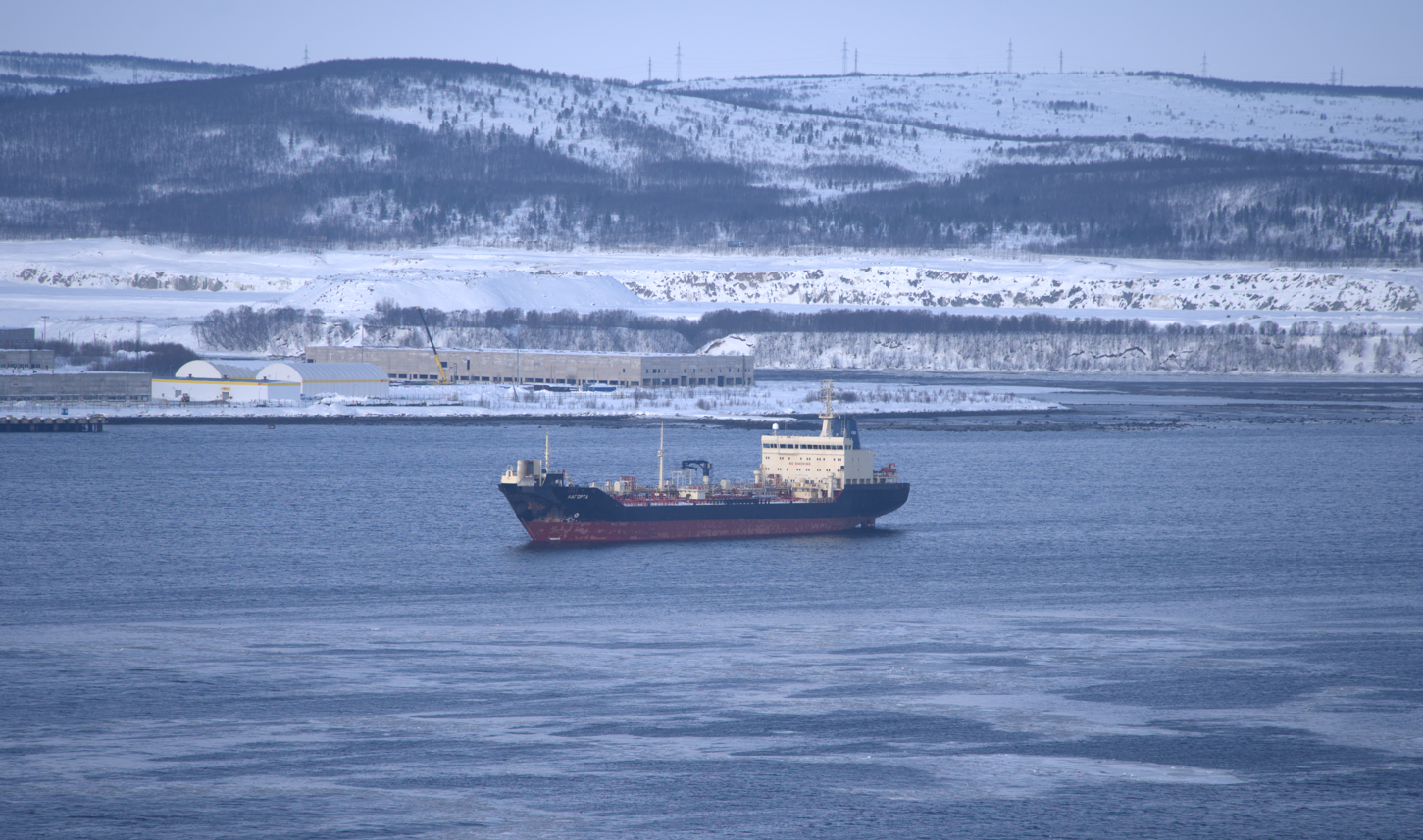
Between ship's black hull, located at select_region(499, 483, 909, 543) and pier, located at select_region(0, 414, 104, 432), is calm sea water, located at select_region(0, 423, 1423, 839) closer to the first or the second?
ship's black hull, located at select_region(499, 483, 909, 543)

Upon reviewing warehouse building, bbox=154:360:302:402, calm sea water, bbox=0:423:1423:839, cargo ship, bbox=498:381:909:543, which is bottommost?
calm sea water, bbox=0:423:1423:839

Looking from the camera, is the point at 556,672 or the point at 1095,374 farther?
the point at 1095,374

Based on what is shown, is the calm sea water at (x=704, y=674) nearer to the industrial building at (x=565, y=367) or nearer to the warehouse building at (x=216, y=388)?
the warehouse building at (x=216, y=388)

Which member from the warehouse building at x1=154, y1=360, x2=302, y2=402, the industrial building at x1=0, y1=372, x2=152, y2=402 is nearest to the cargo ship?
the warehouse building at x1=154, y1=360, x2=302, y2=402

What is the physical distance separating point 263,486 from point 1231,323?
142 m

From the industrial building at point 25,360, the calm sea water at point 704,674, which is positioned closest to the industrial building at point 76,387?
the industrial building at point 25,360

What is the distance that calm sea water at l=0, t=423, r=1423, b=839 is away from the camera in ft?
93.0

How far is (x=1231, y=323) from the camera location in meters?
190

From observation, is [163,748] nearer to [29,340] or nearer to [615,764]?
[615,764]

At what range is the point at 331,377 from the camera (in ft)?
431

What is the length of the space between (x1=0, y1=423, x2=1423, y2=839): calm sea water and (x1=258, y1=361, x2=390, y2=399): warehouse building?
2386 inches

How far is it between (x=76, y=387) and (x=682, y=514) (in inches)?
3135

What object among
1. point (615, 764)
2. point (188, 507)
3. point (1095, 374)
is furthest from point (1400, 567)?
point (1095, 374)

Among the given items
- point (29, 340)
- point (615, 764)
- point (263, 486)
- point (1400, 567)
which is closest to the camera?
point (615, 764)
